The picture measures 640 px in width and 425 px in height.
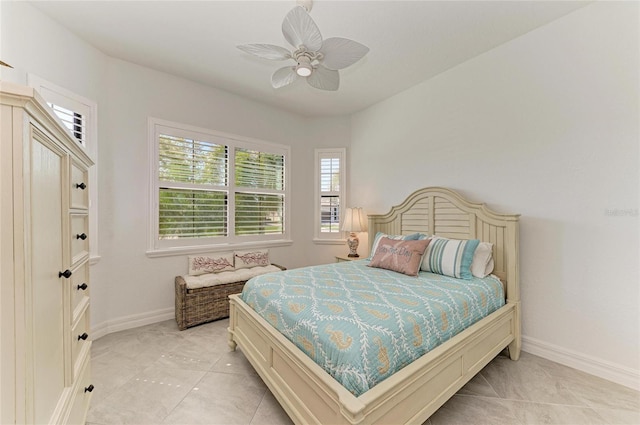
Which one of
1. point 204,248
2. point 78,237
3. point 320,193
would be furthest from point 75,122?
point 320,193

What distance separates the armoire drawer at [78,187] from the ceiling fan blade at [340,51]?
1592mm

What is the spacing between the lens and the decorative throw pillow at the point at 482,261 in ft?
7.69

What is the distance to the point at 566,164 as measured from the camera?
2.20 meters

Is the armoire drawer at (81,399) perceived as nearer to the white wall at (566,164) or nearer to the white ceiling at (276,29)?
the white ceiling at (276,29)

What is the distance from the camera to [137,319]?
286cm

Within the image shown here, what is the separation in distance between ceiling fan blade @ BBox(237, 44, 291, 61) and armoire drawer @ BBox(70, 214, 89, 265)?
1.46m

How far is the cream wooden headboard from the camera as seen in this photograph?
2.35 m

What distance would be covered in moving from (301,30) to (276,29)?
0.88 metres

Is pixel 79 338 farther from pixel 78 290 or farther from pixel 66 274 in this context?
pixel 66 274

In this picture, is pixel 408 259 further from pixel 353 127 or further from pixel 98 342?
pixel 98 342

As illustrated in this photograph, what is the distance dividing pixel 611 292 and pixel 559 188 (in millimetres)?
869

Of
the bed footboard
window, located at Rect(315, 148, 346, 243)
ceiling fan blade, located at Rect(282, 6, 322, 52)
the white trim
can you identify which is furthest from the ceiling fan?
the white trim

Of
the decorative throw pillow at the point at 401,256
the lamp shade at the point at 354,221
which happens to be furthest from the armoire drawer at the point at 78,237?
the lamp shade at the point at 354,221

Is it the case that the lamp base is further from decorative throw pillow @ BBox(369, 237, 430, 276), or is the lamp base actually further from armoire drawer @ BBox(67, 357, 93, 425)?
armoire drawer @ BBox(67, 357, 93, 425)
